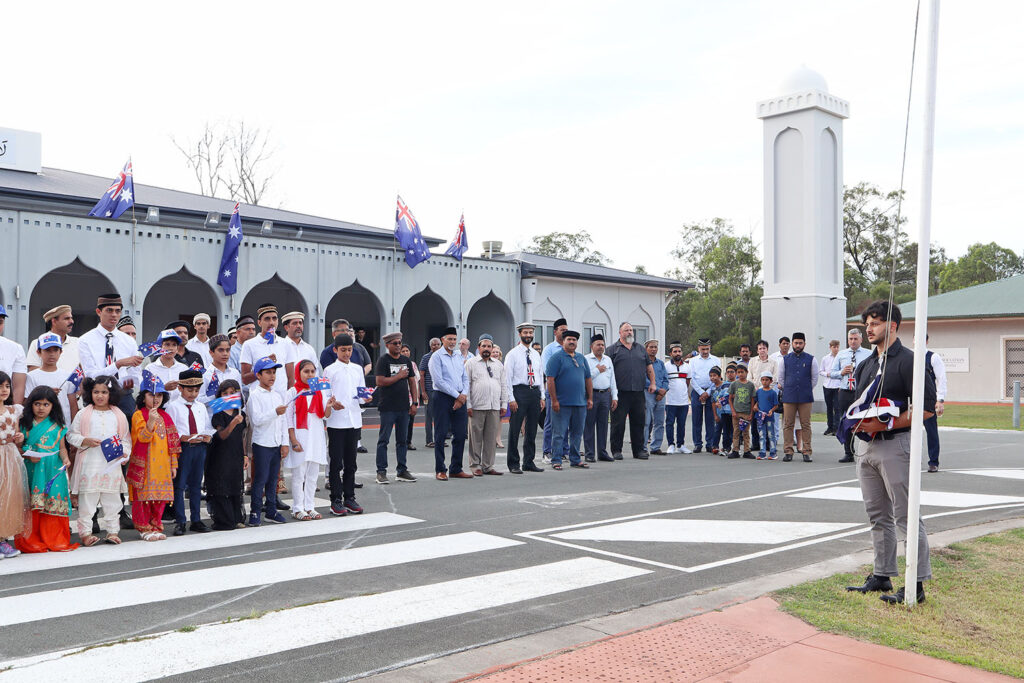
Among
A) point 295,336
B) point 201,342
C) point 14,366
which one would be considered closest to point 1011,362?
point 295,336

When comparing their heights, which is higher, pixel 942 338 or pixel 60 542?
pixel 942 338

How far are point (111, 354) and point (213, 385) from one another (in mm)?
1016

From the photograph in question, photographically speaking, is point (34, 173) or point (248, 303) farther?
point (248, 303)

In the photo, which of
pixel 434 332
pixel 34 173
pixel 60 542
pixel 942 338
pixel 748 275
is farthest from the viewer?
pixel 748 275

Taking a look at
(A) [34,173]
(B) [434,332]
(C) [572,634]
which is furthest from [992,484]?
(A) [34,173]

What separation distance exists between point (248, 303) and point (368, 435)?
9.27 meters

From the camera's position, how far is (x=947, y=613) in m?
5.15

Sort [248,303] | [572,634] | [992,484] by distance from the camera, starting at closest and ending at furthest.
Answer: [572,634]
[992,484]
[248,303]

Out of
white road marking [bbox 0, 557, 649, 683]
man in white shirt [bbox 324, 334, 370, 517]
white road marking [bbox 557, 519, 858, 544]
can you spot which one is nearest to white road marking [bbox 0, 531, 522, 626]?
white road marking [bbox 0, 557, 649, 683]

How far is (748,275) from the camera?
55.7m

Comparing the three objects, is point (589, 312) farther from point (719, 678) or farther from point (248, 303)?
point (719, 678)

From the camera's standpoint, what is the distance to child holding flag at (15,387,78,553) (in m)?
6.91

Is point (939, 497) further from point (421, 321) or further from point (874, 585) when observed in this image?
point (421, 321)

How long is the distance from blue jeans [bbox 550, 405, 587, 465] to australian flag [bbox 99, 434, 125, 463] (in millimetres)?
6801
